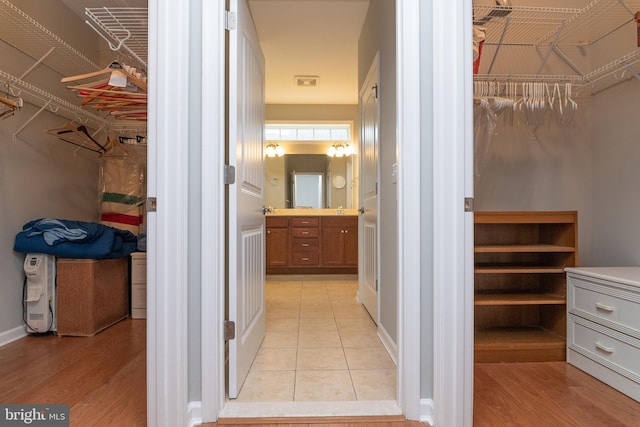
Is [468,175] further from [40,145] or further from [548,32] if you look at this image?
[40,145]

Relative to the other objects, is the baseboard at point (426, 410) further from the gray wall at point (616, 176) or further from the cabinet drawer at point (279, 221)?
the cabinet drawer at point (279, 221)

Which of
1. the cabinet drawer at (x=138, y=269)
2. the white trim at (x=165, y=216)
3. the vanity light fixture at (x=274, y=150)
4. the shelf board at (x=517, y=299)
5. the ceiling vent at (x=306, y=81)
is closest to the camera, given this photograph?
the white trim at (x=165, y=216)

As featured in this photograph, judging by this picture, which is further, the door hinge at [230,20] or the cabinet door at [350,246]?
the cabinet door at [350,246]

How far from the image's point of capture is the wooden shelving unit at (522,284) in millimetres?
1903

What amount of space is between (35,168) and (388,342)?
282cm

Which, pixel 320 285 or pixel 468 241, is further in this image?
pixel 320 285

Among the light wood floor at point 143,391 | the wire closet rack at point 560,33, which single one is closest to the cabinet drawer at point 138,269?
the light wood floor at point 143,391

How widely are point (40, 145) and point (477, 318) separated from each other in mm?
3391

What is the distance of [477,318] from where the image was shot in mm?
2148

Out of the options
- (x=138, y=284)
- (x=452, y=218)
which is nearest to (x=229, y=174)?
(x=452, y=218)

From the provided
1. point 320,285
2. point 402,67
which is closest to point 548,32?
point 402,67

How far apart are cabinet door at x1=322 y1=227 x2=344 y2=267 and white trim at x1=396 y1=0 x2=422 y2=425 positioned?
3.13 m

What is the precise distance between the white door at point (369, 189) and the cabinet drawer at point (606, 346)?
3.96 ft

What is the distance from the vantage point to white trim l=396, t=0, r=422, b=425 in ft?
4.28
